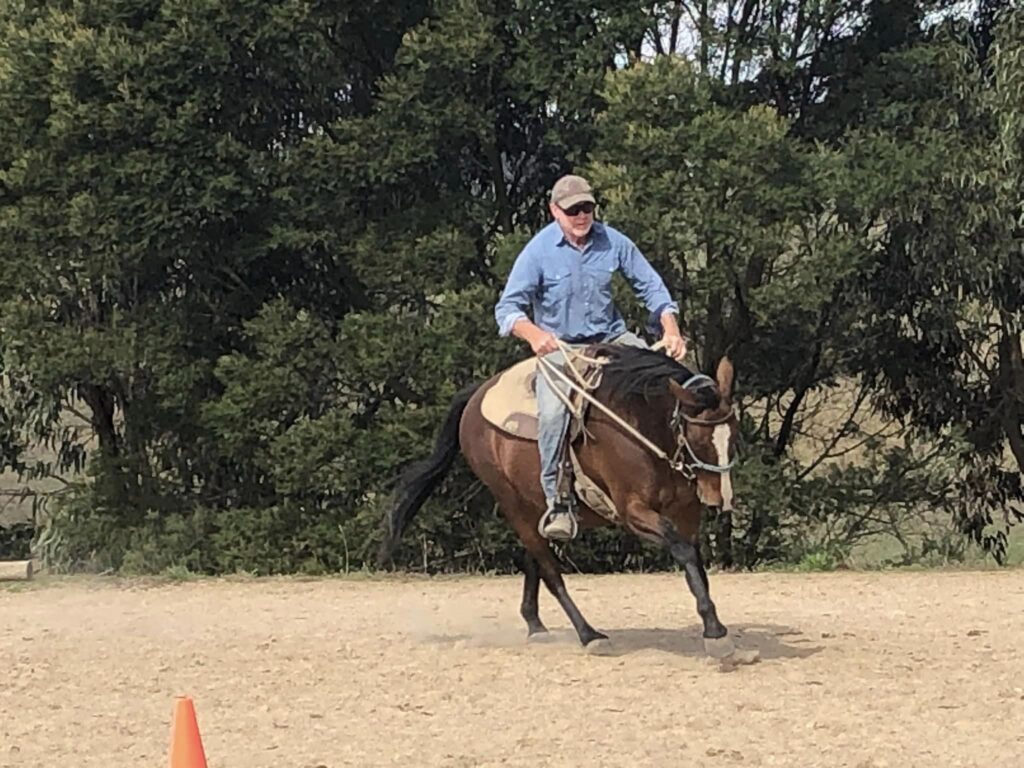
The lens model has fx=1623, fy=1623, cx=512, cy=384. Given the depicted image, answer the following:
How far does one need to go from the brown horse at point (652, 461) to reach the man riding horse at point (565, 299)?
195mm

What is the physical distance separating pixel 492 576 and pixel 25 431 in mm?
6437

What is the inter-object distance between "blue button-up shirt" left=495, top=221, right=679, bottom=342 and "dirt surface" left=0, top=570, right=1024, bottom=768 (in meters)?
1.73

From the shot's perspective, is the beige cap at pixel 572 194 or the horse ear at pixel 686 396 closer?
the horse ear at pixel 686 396

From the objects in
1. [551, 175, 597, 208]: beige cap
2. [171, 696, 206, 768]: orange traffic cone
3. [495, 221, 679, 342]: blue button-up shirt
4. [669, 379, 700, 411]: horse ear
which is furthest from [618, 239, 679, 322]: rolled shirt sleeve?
[171, 696, 206, 768]: orange traffic cone

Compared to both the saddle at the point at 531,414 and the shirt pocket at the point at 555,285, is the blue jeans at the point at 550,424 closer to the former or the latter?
the saddle at the point at 531,414

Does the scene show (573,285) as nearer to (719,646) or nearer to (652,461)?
(652,461)

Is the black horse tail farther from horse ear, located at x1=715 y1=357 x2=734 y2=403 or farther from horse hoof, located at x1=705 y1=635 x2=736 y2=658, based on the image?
horse hoof, located at x1=705 y1=635 x2=736 y2=658

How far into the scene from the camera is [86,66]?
51.8 ft

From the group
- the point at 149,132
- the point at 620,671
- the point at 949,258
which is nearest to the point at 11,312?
the point at 149,132

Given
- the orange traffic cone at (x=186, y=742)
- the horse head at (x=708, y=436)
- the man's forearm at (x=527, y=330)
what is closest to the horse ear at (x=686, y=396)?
the horse head at (x=708, y=436)

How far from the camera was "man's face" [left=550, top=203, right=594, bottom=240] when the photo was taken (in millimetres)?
8352

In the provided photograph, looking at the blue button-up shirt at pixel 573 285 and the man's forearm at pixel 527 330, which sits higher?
the blue button-up shirt at pixel 573 285

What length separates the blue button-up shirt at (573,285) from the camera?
8.45m

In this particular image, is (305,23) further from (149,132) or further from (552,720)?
(552,720)
